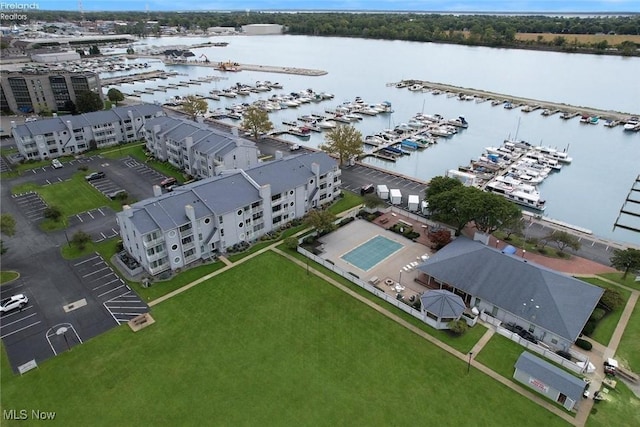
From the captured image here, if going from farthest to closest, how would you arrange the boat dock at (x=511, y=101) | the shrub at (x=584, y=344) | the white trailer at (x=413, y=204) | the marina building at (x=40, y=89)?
the boat dock at (x=511, y=101)
the marina building at (x=40, y=89)
the white trailer at (x=413, y=204)
the shrub at (x=584, y=344)

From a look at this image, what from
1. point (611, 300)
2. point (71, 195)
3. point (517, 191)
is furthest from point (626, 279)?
point (71, 195)

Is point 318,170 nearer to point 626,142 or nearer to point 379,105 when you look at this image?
point 379,105

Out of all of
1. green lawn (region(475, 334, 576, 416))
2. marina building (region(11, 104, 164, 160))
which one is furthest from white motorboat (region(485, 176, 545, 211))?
marina building (region(11, 104, 164, 160))

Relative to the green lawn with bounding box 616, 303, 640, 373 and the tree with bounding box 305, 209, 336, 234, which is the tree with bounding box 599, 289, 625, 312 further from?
the tree with bounding box 305, 209, 336, 234

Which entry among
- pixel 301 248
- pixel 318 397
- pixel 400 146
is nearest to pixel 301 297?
pixel 301 248

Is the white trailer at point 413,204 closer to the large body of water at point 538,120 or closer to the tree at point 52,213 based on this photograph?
the large body of water at point 538,120

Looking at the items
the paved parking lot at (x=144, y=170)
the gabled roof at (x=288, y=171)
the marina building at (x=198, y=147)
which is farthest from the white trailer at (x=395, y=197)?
the paved parking lot at (x=144, y=170)
